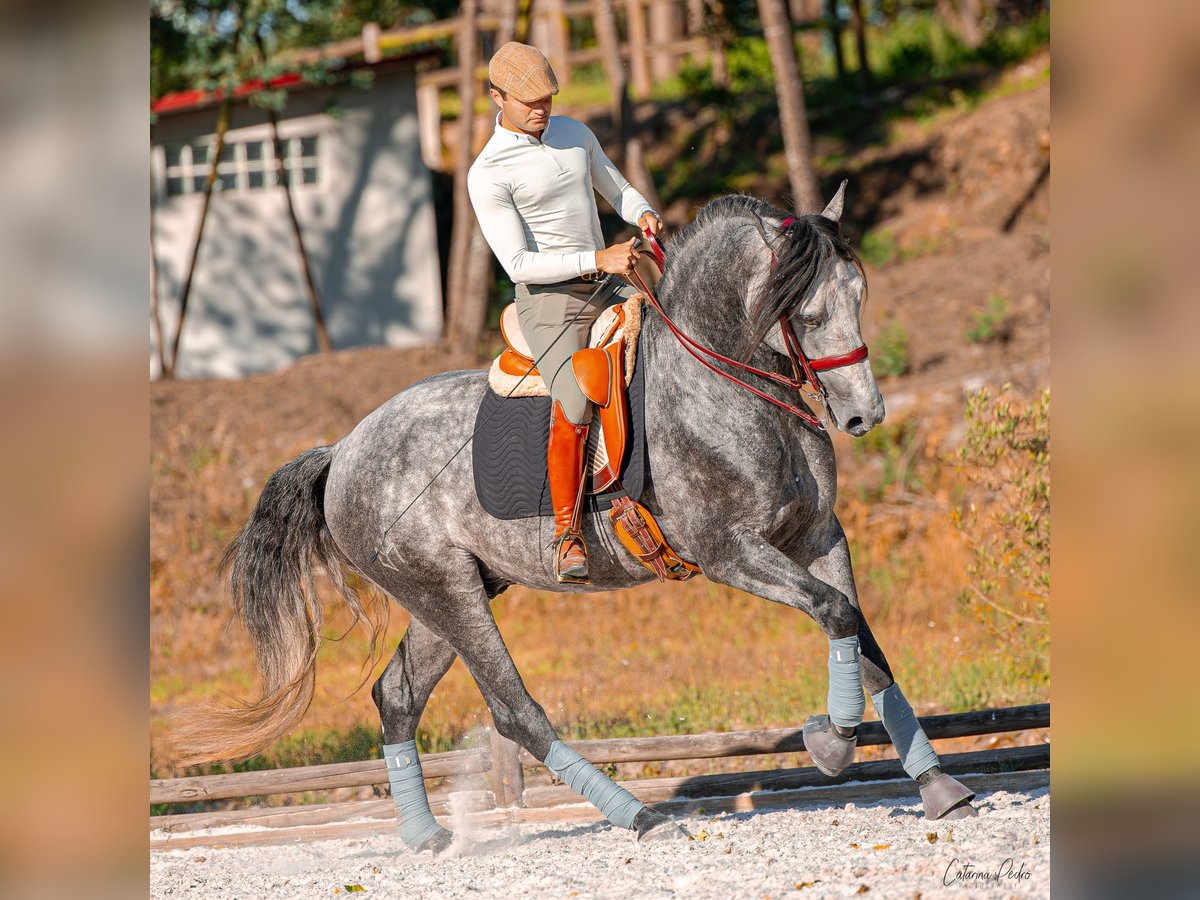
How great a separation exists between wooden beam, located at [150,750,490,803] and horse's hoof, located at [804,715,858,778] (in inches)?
105

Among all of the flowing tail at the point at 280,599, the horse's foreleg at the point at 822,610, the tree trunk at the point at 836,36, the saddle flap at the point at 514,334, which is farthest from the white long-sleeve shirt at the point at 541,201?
the tree trunk at the point at 836,36

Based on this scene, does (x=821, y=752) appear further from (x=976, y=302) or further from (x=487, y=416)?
(x=976, y=302)

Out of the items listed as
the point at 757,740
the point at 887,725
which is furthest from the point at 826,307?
the point at 757,740

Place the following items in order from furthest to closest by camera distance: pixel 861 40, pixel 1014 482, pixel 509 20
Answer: pixel 861 40 < pixel 509 20 < pixel 1014 482

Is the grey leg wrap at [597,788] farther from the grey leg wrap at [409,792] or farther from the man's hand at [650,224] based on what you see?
the man's hand at [650,224]

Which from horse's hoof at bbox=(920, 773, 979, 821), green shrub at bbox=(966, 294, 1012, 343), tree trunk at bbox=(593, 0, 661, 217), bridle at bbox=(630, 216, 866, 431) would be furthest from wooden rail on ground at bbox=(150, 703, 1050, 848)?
tree trunk at bbox=(593, 0, 661, 217)

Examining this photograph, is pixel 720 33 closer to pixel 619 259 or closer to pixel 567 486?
pixel 619 259

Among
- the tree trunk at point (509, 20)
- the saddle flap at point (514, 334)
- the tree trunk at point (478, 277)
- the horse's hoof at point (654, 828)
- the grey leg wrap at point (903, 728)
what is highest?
the tree trunk at point (509, 20)

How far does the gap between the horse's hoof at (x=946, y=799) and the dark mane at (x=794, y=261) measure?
207cm

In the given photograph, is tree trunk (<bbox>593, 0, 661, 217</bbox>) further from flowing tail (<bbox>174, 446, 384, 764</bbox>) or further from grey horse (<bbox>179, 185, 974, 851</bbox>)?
grey horse (<bbox>179, 185, 974, 851</bbox>)

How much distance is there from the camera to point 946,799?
5293 mm

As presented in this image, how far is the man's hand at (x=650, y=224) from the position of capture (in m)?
4.95

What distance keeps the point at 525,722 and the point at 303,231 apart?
1580 centimetres
